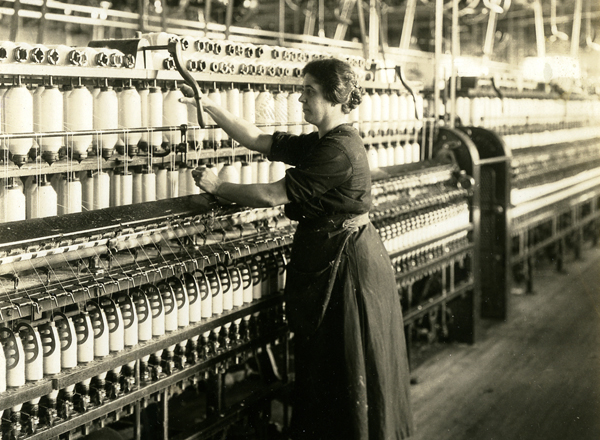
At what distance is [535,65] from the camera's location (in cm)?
1094

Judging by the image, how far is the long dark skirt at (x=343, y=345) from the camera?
306cm

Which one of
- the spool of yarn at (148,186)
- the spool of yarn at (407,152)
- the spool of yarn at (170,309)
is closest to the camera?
the spool of yarn at (170,309)

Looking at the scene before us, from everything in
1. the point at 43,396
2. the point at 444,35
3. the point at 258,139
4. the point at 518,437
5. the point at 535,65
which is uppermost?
the point at 444,35

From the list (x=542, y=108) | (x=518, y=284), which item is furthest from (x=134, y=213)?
(x=542, y=108)

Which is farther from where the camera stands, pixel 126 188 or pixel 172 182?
pixel 172 182

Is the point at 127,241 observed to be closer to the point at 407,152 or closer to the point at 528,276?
the point at 407,152

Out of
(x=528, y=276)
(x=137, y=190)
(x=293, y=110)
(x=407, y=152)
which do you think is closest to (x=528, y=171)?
(x=528, y=276)

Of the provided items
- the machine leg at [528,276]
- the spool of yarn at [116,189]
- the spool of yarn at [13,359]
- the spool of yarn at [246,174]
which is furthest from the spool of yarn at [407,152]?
the spool of yarn at [13,359]

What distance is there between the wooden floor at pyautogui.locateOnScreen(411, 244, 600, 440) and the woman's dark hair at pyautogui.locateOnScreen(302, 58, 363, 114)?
6.43 ft

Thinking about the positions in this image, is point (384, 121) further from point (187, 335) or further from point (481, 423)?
point (187, 335)

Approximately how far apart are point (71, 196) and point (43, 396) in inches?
33.6

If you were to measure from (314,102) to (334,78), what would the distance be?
13cm

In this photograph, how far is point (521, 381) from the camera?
4.87m

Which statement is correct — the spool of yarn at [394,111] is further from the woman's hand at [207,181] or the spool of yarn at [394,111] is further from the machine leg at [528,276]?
the machine leg at [528,276]
